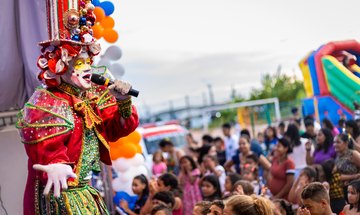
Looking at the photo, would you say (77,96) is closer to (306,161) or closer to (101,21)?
(101,21)

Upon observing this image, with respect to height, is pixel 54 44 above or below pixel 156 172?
above

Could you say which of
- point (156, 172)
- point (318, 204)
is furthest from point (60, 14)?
point (156, 172)

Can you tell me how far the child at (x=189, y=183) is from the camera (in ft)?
21.6

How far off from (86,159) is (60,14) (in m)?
0.93

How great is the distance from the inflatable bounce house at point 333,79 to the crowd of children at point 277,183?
599 mm

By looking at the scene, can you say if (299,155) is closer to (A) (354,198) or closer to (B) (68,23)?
(A) (354,198)

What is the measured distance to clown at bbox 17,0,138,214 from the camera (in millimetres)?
3387

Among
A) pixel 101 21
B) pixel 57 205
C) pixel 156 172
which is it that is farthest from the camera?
pixel 156 172

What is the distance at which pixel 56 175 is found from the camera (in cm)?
319

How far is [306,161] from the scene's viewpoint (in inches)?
273

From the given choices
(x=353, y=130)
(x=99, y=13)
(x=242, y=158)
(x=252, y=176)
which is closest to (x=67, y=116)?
(x=99, y=13)

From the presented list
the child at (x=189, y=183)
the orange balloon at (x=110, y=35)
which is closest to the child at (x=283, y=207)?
the child at (x=189, y=183)

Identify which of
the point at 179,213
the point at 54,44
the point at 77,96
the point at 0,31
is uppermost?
the point at 0,31

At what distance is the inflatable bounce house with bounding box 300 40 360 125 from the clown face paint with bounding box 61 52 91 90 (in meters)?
2.77
